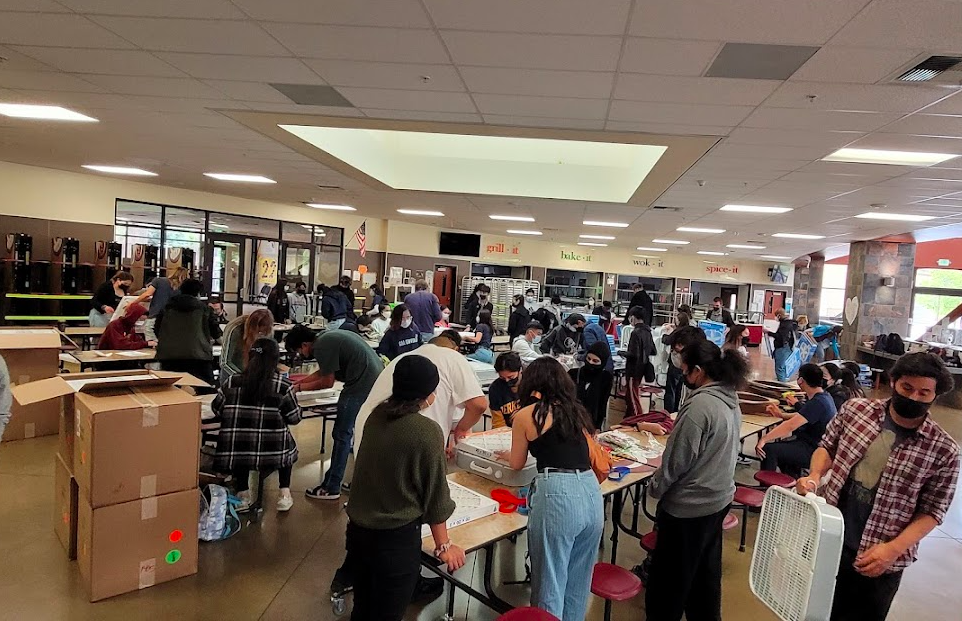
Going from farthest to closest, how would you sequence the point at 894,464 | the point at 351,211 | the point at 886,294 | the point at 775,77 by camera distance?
the point at 351,211 → the point at 886,294 → the point at 775,77 → the point at 894,464

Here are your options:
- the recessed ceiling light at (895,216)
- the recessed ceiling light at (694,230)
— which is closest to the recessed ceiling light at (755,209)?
the recessed ceiling light at (895,216)

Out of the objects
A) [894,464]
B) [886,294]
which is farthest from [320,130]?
[886,294]

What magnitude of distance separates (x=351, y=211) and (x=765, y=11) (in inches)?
463

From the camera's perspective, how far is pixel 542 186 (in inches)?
363

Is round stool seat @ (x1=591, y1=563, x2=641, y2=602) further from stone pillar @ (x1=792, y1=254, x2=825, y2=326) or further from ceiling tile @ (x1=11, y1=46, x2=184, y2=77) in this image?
stone pillar @ (x1=792, y1=254, x2=825, y2=326)

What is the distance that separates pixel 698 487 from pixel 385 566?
148 cm

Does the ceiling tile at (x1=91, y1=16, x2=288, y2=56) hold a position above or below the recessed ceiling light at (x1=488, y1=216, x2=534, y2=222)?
above

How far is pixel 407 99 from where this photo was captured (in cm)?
479

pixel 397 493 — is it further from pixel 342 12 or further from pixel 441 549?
pixel 342 12

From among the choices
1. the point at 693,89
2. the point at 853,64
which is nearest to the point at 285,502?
the point at 693,89

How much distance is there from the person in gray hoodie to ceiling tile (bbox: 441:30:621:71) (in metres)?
1.93

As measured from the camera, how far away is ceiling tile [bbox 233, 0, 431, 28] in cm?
313

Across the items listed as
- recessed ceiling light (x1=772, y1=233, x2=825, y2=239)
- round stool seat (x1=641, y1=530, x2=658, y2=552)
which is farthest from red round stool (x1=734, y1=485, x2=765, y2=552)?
recessed ceiling light (x1=772, y1=233, x2=825, y2=239)

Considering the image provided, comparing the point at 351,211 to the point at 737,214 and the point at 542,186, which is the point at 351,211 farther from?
the point at 737,214
